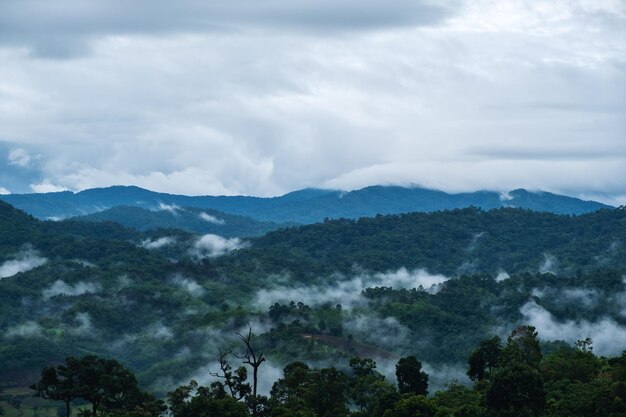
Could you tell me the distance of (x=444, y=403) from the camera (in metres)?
81.9

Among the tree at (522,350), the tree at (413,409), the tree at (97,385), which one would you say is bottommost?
the tree at (413,409)

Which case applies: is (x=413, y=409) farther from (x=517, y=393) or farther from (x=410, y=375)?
(x=410, y=375)

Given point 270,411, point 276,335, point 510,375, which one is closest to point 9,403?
point 276,335

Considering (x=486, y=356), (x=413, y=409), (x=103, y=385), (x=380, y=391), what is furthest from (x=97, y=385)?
(x=486, y=356)

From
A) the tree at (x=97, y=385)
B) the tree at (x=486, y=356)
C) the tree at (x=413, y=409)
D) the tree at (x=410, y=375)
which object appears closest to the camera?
the tree at (x=413, y=409)

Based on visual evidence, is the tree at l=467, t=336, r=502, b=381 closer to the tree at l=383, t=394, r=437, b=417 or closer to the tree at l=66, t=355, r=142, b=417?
the tree at l=383, t=394, r=437, b=417

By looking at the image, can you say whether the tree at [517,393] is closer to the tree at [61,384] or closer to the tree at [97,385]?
the tree at [97,385]

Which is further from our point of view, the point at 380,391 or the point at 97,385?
the point at 380,391

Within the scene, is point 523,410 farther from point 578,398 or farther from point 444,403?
point 444,403

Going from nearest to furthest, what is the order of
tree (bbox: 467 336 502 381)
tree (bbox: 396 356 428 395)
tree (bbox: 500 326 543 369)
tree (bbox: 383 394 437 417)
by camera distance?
tree (bbox: 383 394 437 417) → tree (bbox: 500 326 543 369) → tree (bbox: 396 356 428 395) → tree (bbox: 467 336 502 381)

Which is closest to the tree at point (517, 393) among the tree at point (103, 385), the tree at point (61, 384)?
the tree at point (103, 385)

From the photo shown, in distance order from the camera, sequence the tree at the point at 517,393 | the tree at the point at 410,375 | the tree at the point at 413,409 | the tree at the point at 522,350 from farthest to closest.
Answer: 1. the tree at the point at 410,375
2. the tree at the point at 522,350
3. the tree at the point at 517,393
4. the tree at the point at 413,409

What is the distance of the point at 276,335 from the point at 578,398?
12765cm

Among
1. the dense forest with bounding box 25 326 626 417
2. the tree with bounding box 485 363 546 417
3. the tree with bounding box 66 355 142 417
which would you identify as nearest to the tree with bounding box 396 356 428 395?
the dense forest with bounding box 25 326 626 417
